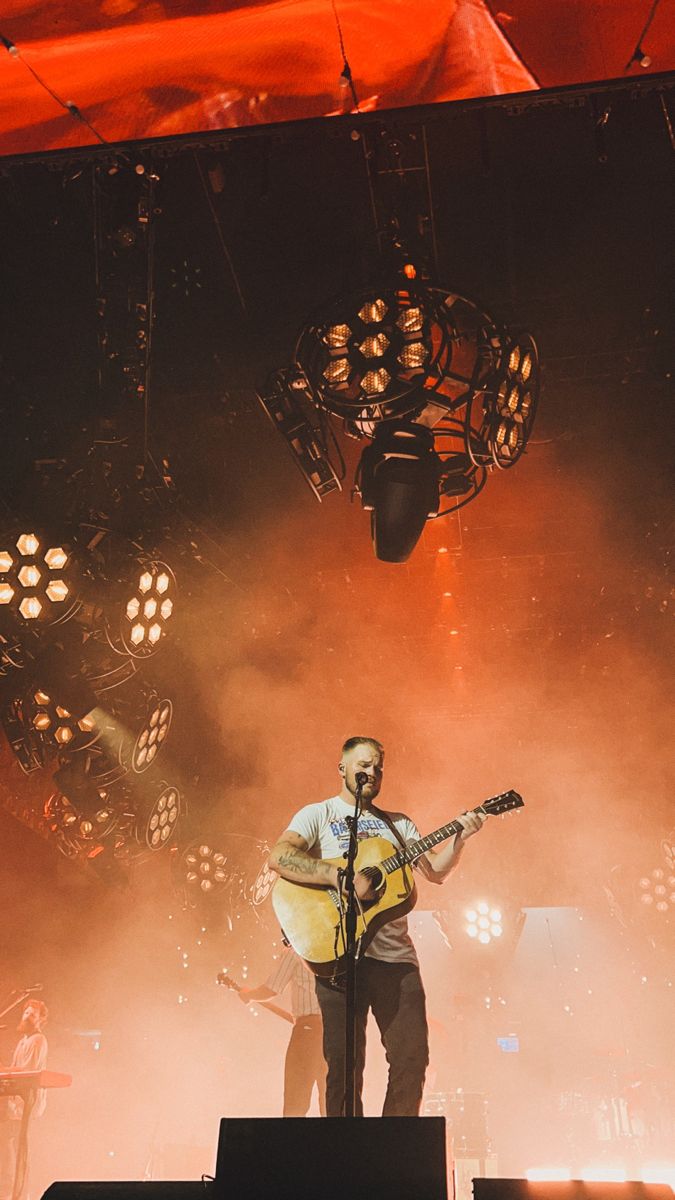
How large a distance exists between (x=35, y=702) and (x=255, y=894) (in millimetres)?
4149

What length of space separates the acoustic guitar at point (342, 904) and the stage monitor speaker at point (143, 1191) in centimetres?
150

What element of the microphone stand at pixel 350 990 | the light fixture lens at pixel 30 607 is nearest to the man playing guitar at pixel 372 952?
the microphone stand at pixel 350 990

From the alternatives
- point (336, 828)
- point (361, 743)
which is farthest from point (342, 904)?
point (361, 743)

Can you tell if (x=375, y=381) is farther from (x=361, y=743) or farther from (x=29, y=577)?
(x=29, y=577)

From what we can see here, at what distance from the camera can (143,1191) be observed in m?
1.81

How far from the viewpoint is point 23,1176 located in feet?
17.4

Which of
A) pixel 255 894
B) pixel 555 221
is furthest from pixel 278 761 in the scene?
pixel 555 221

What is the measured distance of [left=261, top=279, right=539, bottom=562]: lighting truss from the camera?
3.44 metres

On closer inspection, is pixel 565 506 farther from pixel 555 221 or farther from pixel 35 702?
pixel 35 702

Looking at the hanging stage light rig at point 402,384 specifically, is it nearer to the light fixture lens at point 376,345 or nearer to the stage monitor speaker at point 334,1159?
the light fixture lens at point 376,345

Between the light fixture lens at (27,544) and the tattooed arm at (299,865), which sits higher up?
the light fixture lens at (27,544)

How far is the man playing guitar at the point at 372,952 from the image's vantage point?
310 cm

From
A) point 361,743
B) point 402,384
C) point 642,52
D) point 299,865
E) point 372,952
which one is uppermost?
point 402,384

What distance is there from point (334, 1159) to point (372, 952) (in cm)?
151
